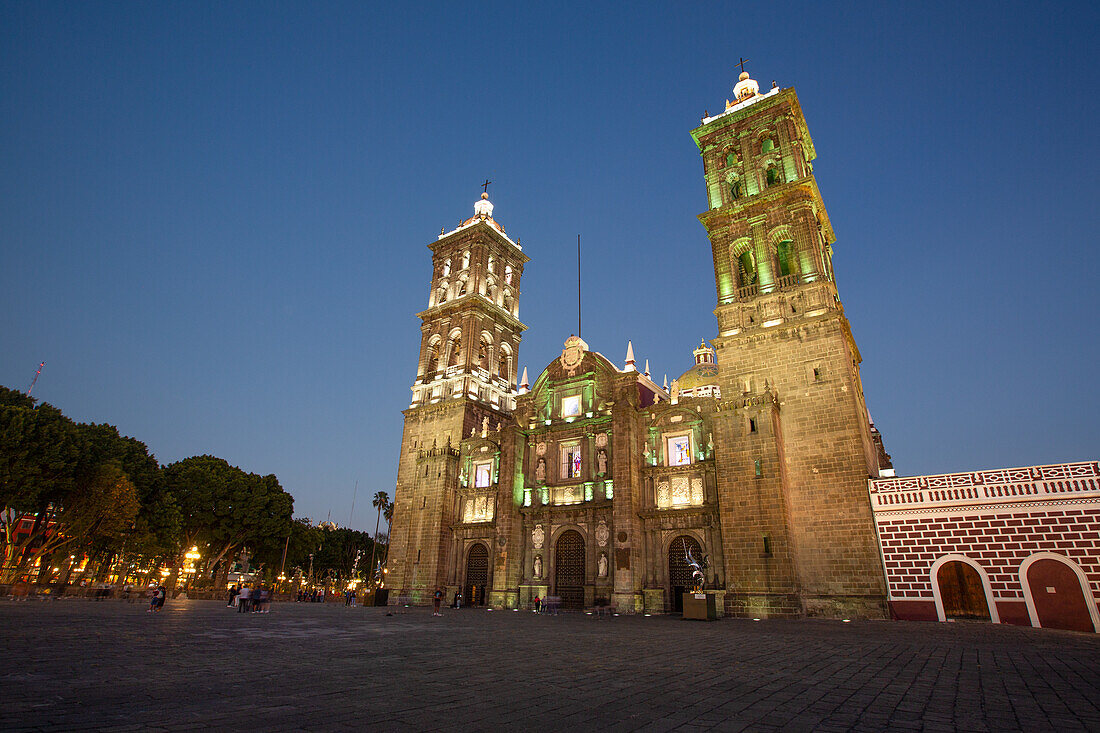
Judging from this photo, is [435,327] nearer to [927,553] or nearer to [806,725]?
[927,553]

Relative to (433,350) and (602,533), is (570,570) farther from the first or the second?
(433,350)

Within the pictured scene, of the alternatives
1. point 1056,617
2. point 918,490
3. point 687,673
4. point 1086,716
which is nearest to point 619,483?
point 918,490

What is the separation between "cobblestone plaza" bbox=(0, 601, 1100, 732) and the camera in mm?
5020

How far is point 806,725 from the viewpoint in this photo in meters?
5.06

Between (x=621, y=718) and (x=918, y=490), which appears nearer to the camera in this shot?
(x=621, y=718)

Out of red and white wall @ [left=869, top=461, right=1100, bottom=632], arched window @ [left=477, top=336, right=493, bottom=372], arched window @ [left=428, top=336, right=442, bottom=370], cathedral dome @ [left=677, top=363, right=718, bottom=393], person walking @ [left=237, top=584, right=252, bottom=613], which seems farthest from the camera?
cathedral dome @ [left=677, top=363, right=718, bottom=393]

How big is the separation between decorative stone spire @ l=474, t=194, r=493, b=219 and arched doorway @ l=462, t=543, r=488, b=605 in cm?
2996

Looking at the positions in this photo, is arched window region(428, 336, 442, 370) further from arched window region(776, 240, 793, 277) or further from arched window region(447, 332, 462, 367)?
arched window region(776, 240, 793, 277)

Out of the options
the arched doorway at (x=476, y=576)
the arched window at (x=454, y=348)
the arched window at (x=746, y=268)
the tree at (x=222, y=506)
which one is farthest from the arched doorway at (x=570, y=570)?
the tree at (x=222, y=506)

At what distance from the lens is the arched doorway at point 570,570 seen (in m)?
32.1

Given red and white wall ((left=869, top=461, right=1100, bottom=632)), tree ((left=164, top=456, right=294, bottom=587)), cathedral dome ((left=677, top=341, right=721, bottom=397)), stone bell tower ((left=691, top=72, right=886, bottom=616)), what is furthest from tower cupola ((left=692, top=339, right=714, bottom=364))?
tree ((left=164, top=456, right=294, bottom=587))

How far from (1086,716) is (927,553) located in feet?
67.2

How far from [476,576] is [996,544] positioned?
2846 centimetres

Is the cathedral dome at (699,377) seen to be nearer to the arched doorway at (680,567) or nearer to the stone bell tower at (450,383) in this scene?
the stone bell tower at (450,383)
